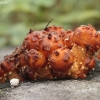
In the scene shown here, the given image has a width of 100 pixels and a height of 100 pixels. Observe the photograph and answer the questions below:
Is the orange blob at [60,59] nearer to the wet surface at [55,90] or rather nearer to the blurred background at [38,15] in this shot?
the wet surface at [55,90]

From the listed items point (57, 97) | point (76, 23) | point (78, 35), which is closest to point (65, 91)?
point (57, 97)

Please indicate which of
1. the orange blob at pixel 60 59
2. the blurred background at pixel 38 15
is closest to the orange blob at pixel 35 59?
Answer: the orange blob at pixel 60 59

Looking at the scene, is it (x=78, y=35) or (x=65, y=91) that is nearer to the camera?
(x=65, y=91)

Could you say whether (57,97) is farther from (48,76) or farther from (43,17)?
(43,17)

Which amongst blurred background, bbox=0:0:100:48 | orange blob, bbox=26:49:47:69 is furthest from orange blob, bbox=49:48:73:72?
blurred background, bbox=0:0:100:48

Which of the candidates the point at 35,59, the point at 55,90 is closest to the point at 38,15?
the point at 35,59

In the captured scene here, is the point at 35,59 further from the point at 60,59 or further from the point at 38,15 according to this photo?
the point at 38,15
